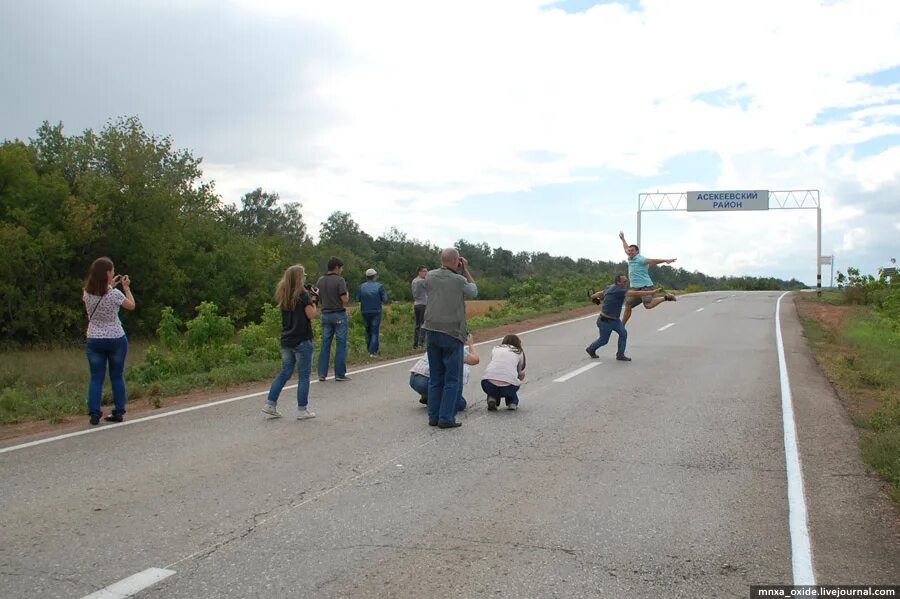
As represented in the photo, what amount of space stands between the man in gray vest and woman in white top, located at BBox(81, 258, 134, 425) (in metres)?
3.36

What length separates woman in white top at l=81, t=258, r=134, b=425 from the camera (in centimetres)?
855

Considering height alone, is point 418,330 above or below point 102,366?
below

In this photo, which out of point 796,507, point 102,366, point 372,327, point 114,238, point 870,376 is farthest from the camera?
point 114,238

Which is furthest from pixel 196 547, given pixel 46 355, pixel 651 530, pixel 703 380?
pixel 46 355

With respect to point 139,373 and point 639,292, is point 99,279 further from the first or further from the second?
point 639,292

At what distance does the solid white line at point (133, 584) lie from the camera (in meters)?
4.02

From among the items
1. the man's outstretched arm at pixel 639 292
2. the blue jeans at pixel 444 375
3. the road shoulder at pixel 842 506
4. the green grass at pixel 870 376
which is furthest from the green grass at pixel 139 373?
the green grass at pixel 870 376

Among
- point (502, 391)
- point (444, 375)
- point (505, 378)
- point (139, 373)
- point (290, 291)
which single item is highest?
point (290, 291)

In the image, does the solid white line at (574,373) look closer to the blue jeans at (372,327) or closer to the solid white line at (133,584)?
the blue jeans at (372,327)

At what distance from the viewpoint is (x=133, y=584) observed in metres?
4.15

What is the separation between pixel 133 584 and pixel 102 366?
5.16m

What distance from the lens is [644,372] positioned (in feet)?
42.9

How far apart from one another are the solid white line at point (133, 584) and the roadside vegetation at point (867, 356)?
5.24 metres

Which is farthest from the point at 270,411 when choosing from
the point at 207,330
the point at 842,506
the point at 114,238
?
the point at 114,238
